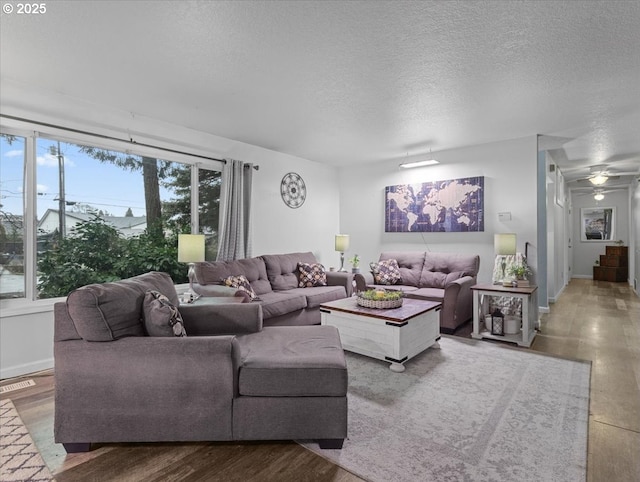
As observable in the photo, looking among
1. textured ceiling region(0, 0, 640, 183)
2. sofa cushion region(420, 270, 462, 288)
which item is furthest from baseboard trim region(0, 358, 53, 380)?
sofa cushion region(420, 270, 462, 288)

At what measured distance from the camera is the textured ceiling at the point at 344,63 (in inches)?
77.1

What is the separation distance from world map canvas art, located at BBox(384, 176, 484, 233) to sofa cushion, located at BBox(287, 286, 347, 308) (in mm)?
1745

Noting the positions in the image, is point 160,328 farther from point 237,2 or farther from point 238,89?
point 238,89

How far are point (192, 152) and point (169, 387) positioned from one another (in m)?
3.16

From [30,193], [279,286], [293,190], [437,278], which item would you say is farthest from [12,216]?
[437,278]

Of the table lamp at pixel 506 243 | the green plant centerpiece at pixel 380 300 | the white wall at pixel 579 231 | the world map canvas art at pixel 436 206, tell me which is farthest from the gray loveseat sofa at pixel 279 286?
the white wall at pixel 579 231

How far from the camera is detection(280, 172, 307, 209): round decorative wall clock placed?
213 inches

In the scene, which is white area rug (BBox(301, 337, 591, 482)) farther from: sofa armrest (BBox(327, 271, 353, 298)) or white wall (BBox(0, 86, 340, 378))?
white wall (BBox(0, 86, 340, 378))

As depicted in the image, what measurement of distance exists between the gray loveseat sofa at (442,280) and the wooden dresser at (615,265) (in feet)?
20.4

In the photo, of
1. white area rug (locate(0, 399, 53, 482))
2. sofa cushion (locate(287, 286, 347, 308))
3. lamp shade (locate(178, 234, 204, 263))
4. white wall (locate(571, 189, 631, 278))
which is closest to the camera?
white area rug (locate(0, 399, 53, 482))

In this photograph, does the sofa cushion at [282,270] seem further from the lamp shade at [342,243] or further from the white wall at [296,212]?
the lamp shade at [342,243]

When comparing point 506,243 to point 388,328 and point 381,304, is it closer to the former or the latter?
point 381,304

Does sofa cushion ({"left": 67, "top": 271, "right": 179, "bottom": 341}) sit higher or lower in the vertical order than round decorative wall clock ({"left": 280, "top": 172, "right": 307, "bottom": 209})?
lower

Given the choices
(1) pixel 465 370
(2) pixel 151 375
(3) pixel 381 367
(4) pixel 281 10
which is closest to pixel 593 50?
(4) pixel 281 10
